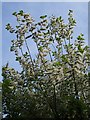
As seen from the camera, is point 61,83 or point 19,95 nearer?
point 61,83

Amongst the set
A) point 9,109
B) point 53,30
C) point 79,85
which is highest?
point 53,30

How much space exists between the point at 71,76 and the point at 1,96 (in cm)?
181

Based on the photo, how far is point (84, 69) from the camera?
7434 mm

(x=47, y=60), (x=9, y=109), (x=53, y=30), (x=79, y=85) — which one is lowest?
(x=9, y=109)

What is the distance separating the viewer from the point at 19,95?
793 centimetres

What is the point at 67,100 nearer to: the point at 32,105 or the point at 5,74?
the point at 32,105

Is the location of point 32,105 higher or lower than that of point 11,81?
lower

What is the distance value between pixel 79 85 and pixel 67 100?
419 millimetres

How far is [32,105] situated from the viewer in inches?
302

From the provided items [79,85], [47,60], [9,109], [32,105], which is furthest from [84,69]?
[9,109]

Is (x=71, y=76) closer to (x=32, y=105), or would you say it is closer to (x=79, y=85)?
(x=79, y=85)

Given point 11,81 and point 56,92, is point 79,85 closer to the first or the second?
point 56,92

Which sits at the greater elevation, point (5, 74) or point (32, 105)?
point (5, 74)

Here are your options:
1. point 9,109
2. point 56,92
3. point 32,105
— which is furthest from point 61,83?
point 9,109
